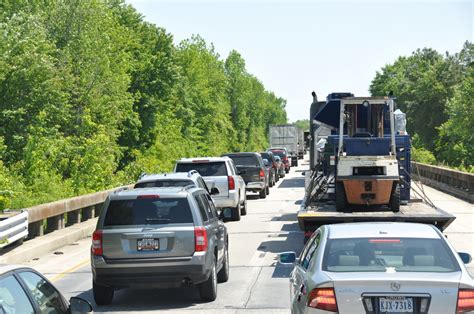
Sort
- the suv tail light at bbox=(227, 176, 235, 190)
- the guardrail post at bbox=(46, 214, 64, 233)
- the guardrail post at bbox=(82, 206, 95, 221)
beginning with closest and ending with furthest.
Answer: the guardrail post at bbox=(46, 214, 64, 233)
the suv tail light at bbox=(227, 176, 235, 190)
the guardrail post at bbox=(82, 206, 95, 221)

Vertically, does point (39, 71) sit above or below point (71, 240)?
above

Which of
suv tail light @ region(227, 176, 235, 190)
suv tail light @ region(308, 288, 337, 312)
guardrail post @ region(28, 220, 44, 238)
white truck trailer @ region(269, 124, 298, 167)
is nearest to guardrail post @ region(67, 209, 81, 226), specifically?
guardrail post @ region(28, 220, 44, 238)

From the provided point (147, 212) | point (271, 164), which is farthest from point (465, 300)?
point (271, 164)

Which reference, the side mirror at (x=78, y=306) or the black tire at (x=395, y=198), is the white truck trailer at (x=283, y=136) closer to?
the black tire at (x=395, y=198)

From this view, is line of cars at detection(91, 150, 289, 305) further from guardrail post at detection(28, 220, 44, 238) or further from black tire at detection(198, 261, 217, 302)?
guardrail post at detection(28, 220, 44, 238)

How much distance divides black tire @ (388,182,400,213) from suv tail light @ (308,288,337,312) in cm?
1063

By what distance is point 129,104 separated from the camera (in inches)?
2255

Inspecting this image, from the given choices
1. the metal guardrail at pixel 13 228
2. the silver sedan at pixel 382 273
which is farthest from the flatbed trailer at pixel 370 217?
the silver sedan at pixel 382 273

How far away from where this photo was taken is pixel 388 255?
319 inches

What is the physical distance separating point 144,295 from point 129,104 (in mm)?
43899

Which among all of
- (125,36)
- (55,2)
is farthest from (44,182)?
(125,36)

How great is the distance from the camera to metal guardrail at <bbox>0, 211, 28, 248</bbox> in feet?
58.2

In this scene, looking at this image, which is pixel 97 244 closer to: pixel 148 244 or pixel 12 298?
pixel 148 244

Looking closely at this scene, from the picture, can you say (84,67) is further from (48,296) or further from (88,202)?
(48,296)
